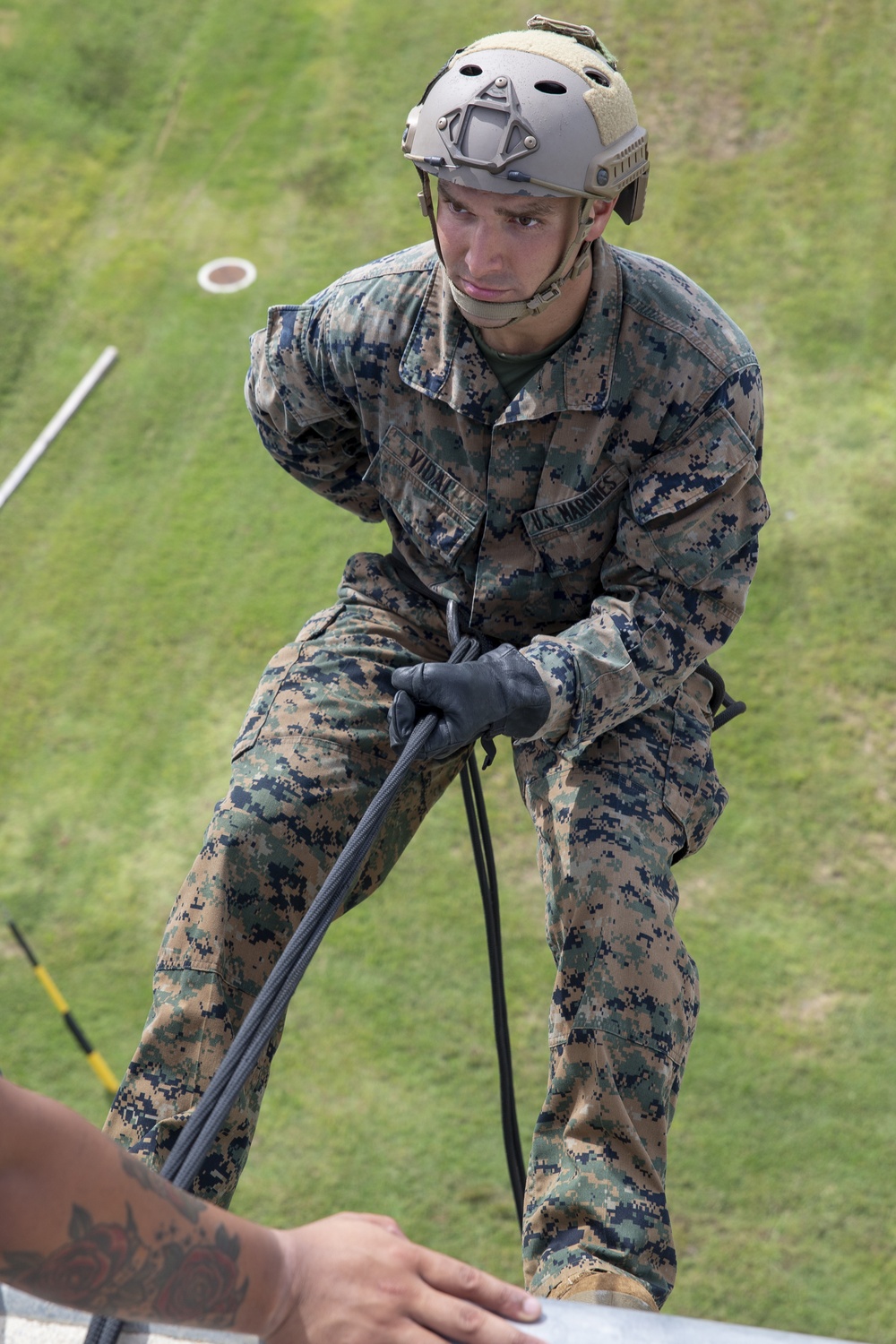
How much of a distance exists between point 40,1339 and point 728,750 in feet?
11.1

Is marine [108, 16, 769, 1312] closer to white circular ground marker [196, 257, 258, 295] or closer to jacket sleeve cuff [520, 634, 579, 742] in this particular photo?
jacket sleeve cuff [520, 634, 579, 742]

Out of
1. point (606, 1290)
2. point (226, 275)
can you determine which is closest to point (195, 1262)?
point (606, 1290)

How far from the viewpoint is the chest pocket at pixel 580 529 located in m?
2.47

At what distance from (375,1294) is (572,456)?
4.84 ft

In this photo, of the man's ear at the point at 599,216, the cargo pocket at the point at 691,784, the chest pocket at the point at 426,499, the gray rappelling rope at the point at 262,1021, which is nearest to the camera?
the gray rappelling rope at the point at 262,1021

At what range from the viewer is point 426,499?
2602 mm

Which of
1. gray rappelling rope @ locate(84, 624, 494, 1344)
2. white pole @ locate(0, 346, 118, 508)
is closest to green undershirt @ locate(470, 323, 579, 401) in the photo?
gray rappelling rope @ locate(84, 624, 494, 1344)

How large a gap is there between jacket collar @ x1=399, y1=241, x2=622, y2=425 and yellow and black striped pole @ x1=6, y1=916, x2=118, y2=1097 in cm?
242

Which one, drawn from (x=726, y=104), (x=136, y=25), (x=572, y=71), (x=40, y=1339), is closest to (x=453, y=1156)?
(x=40, y=1339)

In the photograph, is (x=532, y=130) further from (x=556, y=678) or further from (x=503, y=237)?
(x=556, y=678)

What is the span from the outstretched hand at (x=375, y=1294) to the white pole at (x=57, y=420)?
4604mm

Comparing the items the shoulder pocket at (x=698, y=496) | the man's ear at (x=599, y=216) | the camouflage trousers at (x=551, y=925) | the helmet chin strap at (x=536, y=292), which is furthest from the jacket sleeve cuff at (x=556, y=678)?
the man's ear at (x=599, y=216)

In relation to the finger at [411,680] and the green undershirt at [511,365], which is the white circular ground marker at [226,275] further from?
the finger at [411,680]

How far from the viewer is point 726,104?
6.71 metres
